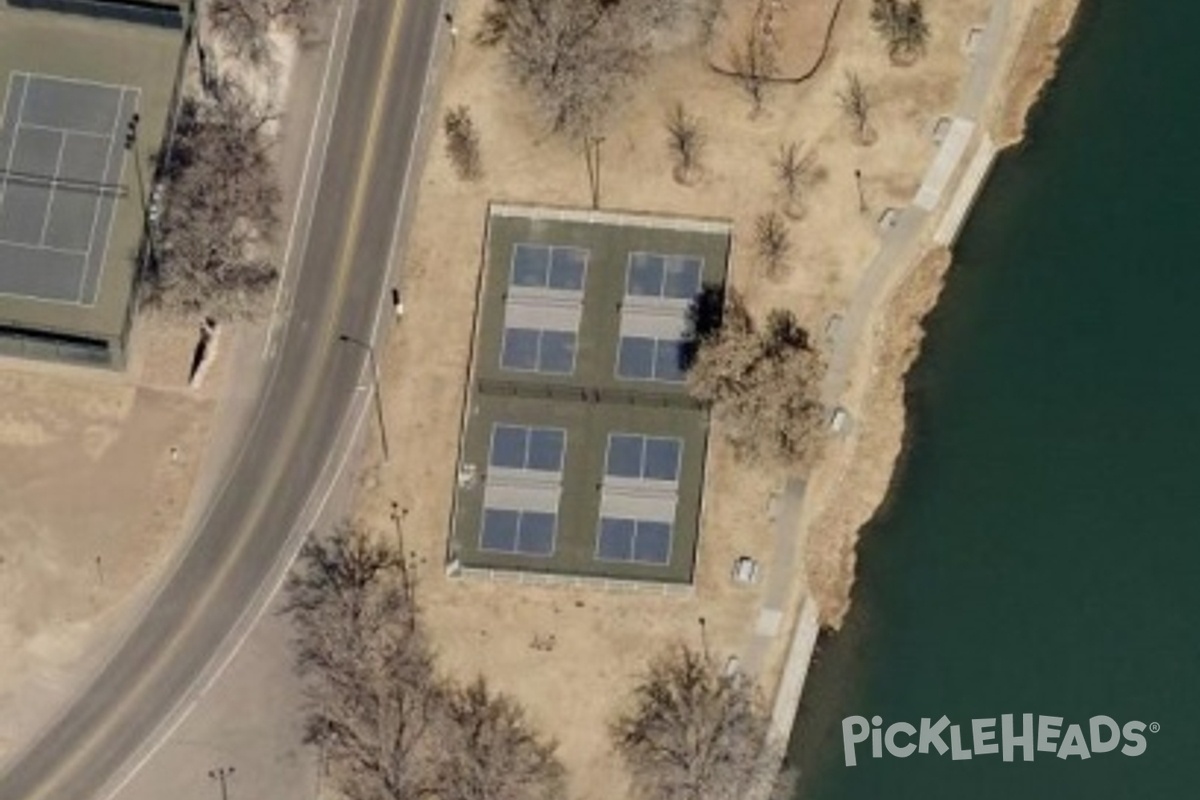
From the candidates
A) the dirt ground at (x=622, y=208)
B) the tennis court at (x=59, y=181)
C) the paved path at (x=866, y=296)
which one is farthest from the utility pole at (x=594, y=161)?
the tennis court at (x=59, y=181)

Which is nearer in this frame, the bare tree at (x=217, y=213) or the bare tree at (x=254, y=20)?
the bare tree at (x=217, y=213)

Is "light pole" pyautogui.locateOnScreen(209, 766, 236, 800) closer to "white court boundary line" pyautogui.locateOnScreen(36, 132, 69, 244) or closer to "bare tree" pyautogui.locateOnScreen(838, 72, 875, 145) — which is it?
"white court boundary line" pyautogui.locateOnScreen(36, 132, 69, 244)

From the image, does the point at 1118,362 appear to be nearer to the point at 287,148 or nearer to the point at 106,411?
the point at 287,148

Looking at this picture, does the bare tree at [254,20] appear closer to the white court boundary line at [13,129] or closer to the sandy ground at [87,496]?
the sandy ground at [87,496]

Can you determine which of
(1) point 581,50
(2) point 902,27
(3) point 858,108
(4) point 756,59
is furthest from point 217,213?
(2) point 902,27

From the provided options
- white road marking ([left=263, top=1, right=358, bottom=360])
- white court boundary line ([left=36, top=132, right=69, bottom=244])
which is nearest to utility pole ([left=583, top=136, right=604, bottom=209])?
white road marking ([left=263, top=1, right=358, bottom=360])

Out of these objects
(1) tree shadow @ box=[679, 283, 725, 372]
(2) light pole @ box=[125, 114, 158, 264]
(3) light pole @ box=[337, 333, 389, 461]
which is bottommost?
(3) light pole @ box=[337, 333, 389, 461]

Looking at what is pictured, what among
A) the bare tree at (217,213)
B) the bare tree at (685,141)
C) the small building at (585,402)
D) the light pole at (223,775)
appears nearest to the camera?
the bare tree at (217,213)
